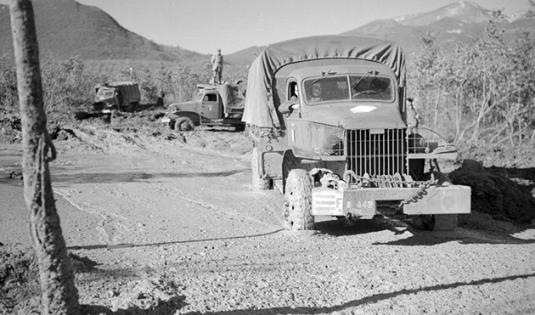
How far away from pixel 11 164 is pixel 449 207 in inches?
416

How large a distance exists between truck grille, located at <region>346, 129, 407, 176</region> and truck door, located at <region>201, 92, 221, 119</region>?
662 inches

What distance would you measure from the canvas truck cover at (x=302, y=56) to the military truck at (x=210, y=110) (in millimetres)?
13369

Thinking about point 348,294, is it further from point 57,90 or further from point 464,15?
point 464,15

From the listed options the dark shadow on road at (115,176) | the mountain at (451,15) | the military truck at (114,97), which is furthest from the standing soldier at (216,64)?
the mountain at (451,15)

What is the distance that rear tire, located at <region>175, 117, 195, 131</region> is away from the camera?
2411 centimetres

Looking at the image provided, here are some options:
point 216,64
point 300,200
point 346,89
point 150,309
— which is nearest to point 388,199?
point 300,200

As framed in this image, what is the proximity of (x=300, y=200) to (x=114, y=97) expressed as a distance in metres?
26.4

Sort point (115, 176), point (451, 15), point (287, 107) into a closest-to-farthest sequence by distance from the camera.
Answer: point (287, 107), point (115, 176), point (451, 15)

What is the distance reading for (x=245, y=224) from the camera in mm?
8820

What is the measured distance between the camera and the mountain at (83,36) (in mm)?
99938

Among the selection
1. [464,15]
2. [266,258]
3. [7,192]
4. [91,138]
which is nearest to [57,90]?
[91,138]

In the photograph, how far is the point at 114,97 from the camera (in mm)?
32531

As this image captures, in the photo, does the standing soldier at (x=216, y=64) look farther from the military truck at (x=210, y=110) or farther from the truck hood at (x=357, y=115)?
the truck hood at (x=357, y=115)

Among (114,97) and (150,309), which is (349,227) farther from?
(114,97)
